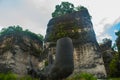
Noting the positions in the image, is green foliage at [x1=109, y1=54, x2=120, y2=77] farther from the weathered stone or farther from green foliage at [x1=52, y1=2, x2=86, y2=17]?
the weathered stone

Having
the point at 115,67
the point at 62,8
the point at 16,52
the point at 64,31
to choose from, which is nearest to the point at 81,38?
the point at 64,31

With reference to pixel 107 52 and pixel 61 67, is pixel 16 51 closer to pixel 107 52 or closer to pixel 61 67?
pixel 107 52

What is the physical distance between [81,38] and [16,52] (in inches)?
305

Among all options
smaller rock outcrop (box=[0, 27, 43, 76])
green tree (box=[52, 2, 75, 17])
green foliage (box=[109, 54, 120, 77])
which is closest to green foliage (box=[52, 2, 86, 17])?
green tree (box=[52, 2, 75, 17])

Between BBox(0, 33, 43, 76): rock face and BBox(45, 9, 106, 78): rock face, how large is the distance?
3.30 m

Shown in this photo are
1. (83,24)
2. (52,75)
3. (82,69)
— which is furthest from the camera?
(83,24)

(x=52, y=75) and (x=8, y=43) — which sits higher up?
(x=8, y=43)

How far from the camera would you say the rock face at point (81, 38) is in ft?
73.8

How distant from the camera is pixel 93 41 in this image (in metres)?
23.8

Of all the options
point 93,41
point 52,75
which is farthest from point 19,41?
point 52,75

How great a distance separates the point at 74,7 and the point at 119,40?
1071 centimetres

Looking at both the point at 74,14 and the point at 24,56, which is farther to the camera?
the point at 24,56

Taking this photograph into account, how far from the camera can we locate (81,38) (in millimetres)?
23953

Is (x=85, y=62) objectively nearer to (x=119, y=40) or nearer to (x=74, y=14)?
(x=119, y=40)
